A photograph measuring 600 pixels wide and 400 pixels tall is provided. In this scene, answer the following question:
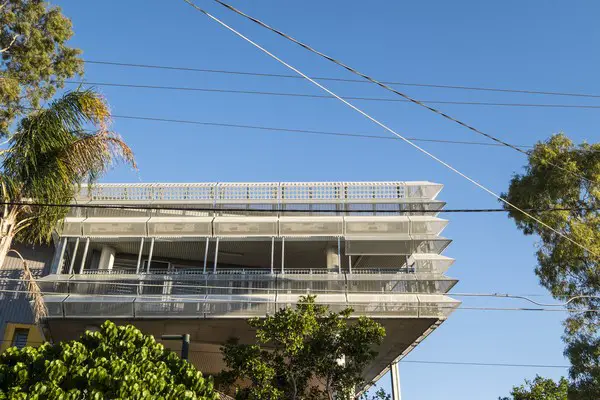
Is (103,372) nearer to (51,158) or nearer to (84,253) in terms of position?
(51,158)

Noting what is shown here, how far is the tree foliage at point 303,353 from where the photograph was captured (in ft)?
56.2

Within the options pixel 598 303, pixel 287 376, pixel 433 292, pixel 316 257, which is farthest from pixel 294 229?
pixel 598 303

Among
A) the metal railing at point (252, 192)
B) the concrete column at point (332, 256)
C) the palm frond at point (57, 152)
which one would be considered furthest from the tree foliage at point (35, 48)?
the concrete column at point (332, 256)

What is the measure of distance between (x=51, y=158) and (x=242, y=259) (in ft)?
42.8

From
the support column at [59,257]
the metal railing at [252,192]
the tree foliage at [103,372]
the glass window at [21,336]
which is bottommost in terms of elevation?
the tree foliage at [103,372]

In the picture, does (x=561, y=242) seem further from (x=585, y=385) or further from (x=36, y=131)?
(x=36, y=131)

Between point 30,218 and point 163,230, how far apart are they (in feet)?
32.5

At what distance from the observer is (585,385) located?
2245cm

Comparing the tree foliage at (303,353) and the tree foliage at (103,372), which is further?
the tree foliage at (303,353)

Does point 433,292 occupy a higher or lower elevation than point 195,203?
lower

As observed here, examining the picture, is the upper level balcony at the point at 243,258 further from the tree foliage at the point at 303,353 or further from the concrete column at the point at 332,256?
the tree foliage at the point at 303,353

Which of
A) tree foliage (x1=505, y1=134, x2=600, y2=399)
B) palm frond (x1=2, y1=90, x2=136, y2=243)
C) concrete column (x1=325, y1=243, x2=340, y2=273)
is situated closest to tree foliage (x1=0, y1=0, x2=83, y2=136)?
palm frond (x1=2, y1=90, x2=136, y2=243)

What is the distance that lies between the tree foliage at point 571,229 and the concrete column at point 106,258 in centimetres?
1706

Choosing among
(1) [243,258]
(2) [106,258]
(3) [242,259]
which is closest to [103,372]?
(2) [106,258]
